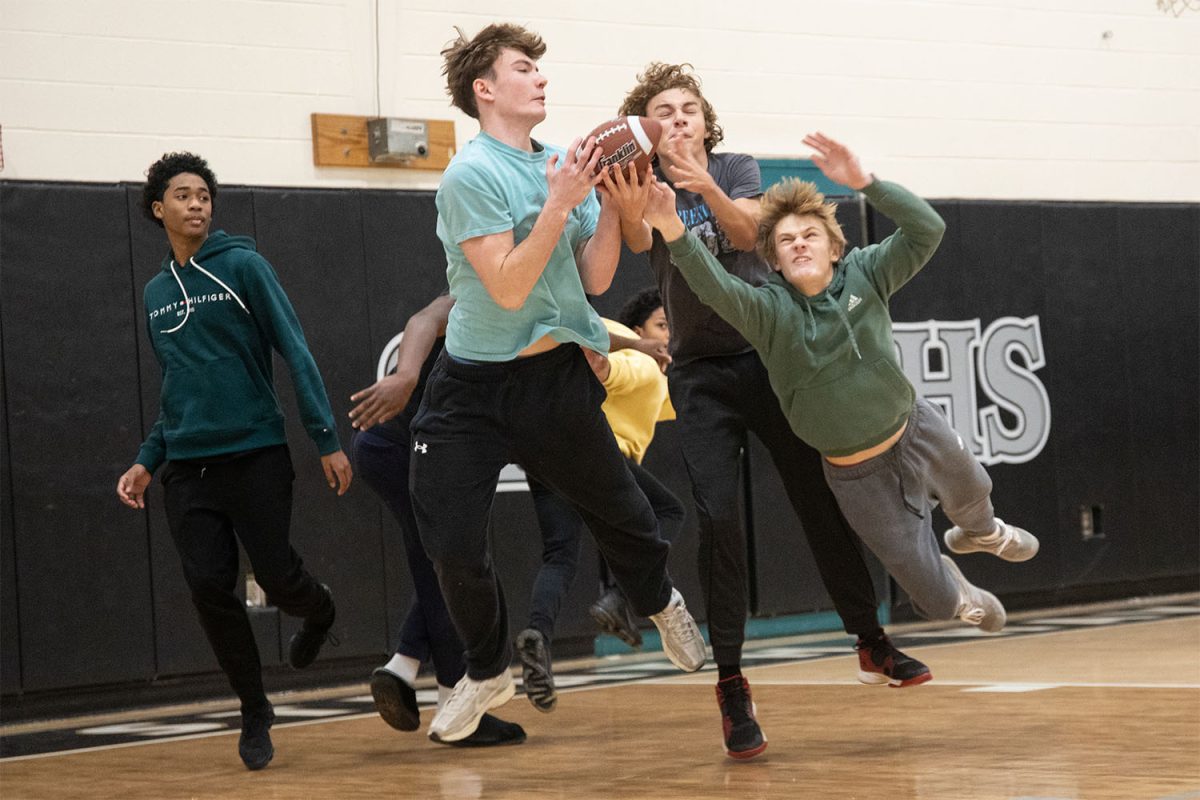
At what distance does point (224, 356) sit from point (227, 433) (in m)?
0.25

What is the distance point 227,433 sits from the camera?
513 cm

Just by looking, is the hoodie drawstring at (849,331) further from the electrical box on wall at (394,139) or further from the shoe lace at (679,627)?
the electrical box on wall at (394,139)

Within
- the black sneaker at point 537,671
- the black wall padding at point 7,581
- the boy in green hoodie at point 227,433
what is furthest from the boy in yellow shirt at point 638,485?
the black wall padding at point 7,581

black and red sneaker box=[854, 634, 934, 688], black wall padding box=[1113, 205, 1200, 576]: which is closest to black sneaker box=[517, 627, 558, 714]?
black and red sneaker box=[854, 634, 934, 688]

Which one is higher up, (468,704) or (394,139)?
(394,139)

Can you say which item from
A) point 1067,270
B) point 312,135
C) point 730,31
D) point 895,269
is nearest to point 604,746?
point 895,269

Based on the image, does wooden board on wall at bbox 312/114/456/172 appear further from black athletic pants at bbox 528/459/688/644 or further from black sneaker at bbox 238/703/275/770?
black sneaker at bbox 238/703/275/770

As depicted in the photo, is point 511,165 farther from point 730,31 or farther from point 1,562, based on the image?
point 730,31

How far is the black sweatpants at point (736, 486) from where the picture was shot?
15.4 ft

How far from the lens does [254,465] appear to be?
516 centimetres

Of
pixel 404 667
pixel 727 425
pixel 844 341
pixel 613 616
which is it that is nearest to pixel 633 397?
pixel 613 616

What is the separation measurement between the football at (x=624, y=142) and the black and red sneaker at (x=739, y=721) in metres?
1.50

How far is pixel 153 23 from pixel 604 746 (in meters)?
4.39

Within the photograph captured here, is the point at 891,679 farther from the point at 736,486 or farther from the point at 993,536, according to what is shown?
the point at 736,486
